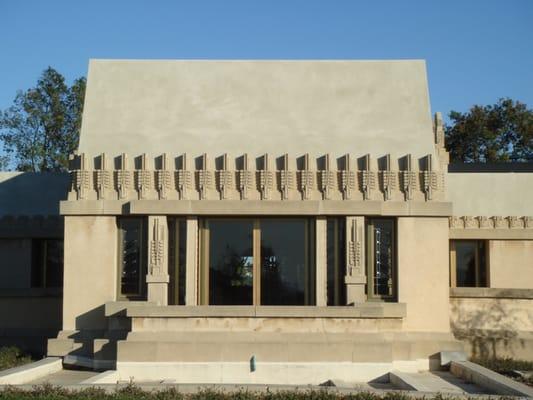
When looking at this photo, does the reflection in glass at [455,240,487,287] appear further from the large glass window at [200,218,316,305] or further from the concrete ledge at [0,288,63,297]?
the concrete ledge at [0,288,63,297]

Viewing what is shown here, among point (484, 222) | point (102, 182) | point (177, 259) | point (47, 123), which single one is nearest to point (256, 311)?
point (177, 259)

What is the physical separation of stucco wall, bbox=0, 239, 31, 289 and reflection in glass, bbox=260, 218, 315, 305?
8.92m

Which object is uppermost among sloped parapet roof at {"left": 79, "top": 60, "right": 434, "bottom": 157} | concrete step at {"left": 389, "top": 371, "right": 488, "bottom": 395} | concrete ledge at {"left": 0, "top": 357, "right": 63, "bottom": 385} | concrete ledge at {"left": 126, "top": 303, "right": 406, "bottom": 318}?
sloped parapet roof at {"left": 79, "top": 60, "right": 434, "bottom": 157}

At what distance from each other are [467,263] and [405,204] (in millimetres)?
5406

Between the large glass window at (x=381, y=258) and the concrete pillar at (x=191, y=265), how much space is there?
435 cm

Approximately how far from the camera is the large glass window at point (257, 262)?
21594 mm

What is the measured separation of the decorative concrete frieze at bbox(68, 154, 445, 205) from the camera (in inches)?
849

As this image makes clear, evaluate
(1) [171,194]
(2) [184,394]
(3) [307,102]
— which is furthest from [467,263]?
(2) [184,394]

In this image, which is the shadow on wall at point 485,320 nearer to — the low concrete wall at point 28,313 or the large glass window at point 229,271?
the large glass window at point 229,271

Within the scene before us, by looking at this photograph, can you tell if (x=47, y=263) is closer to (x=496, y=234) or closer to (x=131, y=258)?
(x=131, y=258)

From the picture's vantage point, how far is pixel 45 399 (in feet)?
45.5

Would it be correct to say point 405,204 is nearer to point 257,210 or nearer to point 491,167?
point 257,210

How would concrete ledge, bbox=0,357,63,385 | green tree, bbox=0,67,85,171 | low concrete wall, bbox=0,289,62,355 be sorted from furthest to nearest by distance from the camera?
green tree, bbox=0,67,85,171 < low concrete wall, bbox=0,289,62,355 < concrete ledge, bbox=0,357,63,385

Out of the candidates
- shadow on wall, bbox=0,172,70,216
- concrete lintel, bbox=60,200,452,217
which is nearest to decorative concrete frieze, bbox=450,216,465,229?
concrete lintel, bbox=60,200,452,217
